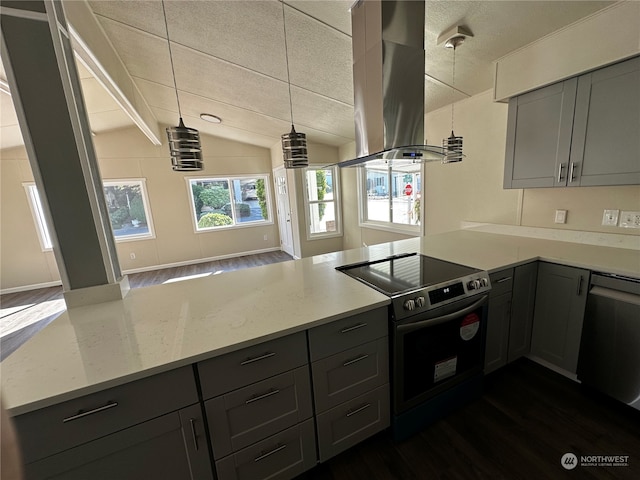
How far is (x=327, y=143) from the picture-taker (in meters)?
5.33

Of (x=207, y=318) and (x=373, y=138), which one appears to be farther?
(x=373, y=138)

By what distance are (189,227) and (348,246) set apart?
11.7 ft

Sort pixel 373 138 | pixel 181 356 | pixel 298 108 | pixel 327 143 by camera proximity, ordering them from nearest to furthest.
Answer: pixel 181 356 → pixel 373 138 → pixel 298 108 → pixel 327 143

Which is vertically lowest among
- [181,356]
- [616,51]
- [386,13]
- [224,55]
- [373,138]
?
[181,356]

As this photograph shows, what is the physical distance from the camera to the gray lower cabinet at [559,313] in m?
1.69

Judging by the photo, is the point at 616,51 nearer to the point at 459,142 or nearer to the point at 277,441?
the point at 459,142

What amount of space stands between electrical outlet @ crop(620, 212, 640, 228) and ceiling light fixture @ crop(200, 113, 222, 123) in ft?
16.3

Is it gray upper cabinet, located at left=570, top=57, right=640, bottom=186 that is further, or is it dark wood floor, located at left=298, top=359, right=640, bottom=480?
gray upper cabinet, located at left=570, top=57, right=640, bottom=186

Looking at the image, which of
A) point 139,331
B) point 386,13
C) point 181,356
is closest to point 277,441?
point 181,356

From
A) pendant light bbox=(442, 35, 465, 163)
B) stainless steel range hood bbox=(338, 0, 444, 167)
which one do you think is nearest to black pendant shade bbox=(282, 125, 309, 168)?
stainless steel range hood bbox=(338, 0, 444, 167)

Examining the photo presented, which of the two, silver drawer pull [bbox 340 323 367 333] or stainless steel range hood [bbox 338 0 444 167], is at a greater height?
stainless steel range hood [bbox 338 0 444 167]

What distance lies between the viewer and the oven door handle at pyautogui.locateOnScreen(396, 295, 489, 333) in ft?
4.39

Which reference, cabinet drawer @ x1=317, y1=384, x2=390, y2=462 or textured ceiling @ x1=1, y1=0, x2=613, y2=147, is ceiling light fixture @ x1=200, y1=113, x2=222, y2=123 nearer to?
textured ceiling @ x1=1, y1=0, x2=613, y2=147

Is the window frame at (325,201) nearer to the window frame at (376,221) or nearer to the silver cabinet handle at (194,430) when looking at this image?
the window frame at (376,221)
